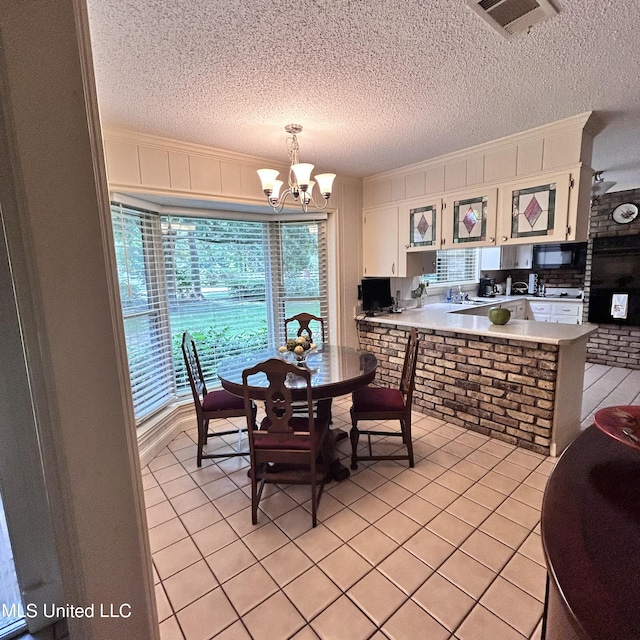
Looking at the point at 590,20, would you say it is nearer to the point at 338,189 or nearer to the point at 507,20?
the point at 507,20

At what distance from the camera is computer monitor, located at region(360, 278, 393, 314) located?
3.99m

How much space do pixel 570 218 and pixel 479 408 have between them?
1706mm

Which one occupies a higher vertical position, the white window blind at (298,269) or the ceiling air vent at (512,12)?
the ceiling air vent at (512,12)

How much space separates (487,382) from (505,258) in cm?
384

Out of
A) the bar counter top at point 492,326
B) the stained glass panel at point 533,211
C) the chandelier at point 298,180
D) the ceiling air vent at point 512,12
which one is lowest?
the bar counter top at point 492,326

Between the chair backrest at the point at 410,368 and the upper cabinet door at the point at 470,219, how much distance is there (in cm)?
125

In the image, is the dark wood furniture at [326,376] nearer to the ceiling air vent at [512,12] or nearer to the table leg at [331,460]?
the table leg at [331,460]

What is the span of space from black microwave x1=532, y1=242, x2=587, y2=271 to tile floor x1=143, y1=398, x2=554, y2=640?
415 cm

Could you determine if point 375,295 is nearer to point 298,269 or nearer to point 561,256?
point 298,269

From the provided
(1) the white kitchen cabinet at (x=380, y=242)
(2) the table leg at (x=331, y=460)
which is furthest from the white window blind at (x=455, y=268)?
(2) the table leg at (x=331, y=460)

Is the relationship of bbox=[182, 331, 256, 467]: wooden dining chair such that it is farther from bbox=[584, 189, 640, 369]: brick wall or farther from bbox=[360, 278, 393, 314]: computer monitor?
bbox=[584, 189, 640, 369]: brick wall

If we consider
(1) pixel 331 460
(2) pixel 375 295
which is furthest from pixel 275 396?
(2) pixel 375 295

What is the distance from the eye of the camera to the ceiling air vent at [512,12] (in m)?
1.37

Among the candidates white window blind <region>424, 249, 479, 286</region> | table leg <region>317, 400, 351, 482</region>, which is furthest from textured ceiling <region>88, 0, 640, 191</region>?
white window blind <region>424, 249, 479, 286</region>
